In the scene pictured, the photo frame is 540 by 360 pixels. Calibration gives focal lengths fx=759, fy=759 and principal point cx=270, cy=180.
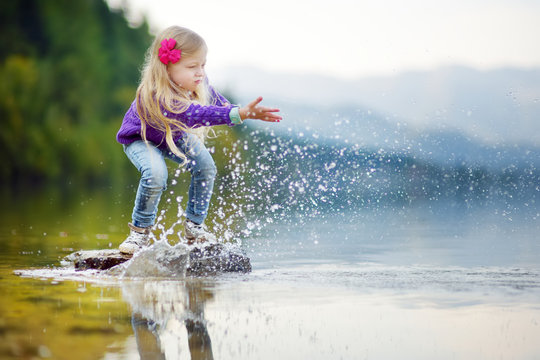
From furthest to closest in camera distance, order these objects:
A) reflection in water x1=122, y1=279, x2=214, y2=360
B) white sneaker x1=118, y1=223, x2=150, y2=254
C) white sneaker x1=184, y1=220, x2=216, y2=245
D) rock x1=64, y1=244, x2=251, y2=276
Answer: white sneaker x1=184, y1=220, x2=216, y2=245 → white sneaker x1=118, y1=223, x2=150, y2=254 → rock x1=64, y1=244, x2=251, y2=276 → reflection in water x1=122, y1=279, x2=214, y2=360

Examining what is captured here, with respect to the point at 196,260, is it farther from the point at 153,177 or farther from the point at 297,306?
the point at 297,306

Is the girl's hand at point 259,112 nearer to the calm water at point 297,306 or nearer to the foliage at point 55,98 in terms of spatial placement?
the calm water at point 297,306

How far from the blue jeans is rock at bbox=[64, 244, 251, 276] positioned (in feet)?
1.06

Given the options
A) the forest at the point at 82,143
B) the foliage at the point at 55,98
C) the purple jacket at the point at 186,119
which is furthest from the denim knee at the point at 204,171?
the foliage at the point at 55,98

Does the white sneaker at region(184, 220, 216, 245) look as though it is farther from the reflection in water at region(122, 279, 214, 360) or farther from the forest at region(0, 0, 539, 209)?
the forest at region(0, 0, 539, 209)

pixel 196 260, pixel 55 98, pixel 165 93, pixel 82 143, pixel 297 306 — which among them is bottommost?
pixel 297 306

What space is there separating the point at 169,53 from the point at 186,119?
495 millimetres

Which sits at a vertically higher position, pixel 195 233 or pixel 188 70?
pixel 188 70

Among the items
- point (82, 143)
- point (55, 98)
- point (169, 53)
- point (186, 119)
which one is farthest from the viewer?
point (55, 98)

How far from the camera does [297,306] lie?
142 inches

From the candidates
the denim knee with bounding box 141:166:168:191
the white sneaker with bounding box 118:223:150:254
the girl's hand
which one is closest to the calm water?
the white sneaker with bounding box 118:223:150:254

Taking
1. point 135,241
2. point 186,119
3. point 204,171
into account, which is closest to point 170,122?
point 186,119

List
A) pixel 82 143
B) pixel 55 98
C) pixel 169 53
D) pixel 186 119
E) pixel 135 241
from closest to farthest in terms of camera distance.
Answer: pixel 186 119
pixel 169 53
pixel 135 241
pixel 82 143
pixel 55 98

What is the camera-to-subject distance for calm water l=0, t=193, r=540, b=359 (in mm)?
2807
